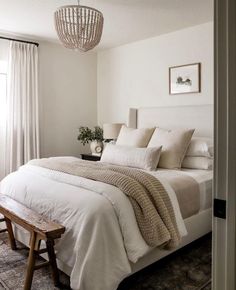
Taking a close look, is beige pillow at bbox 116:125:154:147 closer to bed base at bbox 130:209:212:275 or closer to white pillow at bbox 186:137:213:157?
white pillow at bbox 186:137:213:157

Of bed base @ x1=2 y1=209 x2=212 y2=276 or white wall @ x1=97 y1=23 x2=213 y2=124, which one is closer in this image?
bed base @ x1=2 y1=209 x2=212 y2=276

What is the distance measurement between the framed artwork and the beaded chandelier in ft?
5.44

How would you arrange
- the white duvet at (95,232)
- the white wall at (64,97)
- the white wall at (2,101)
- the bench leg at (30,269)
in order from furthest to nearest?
the white wall at (64,97)
the white wall at (2,101)
the bench leg at (30,269)
the white duvet at (95,232)

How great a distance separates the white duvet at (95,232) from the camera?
1.85 metres

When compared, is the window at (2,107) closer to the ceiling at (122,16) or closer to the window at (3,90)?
the window at (3,90)

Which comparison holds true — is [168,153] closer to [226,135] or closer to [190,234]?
[190,234]

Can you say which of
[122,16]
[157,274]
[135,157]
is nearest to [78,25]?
[122,16]

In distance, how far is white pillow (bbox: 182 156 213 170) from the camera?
3.16 m

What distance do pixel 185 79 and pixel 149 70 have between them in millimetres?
682

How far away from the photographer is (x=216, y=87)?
3.23ft

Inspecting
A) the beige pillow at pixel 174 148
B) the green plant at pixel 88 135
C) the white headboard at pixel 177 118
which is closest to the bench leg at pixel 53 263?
the beige pillow at pixel 174 148

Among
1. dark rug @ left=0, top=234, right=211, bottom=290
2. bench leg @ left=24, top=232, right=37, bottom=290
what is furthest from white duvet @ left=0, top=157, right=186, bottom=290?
dark rug @ left=0, top=234, right=211, bottom=290

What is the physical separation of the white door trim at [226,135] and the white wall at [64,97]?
3.94 m

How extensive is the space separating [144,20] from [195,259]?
9.31 feet
